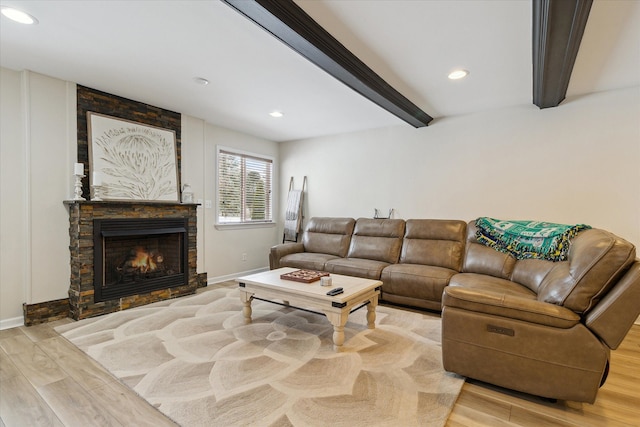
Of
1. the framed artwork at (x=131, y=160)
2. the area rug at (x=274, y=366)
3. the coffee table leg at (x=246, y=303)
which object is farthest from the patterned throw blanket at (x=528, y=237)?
the framed artwork at (x=131, y=160)

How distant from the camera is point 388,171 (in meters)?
4.63


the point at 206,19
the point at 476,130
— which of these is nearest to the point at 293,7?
the point at 206,19

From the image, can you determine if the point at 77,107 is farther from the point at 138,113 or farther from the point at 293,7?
the point at 293,7

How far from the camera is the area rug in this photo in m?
1.68

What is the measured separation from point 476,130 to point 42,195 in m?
4.99

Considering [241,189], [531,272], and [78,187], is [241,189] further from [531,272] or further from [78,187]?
[531,272]

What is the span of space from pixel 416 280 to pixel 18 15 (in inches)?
154

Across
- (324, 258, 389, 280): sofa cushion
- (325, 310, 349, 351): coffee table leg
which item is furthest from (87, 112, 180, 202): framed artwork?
(325, 310, 349, 351): coffee table leg

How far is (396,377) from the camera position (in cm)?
203

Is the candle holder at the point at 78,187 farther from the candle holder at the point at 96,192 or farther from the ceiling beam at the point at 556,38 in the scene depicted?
the ceiling beam at the point at 556,38

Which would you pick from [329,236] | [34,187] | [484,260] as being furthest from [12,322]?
[484,260]

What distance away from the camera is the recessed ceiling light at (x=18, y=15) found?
195 centimetres

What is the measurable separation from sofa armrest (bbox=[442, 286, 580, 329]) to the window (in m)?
3.73

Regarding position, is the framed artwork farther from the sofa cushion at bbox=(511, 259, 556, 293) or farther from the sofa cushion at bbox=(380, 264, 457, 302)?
the sofa cushion at bbox=(511, 259, 556, 293)
